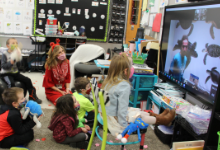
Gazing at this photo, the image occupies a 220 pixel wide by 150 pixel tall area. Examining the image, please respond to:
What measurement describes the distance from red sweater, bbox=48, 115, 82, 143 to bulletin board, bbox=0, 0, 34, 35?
3544 millimetres

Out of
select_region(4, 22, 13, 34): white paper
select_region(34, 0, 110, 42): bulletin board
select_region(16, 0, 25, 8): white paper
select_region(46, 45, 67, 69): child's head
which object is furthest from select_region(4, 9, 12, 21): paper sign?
select_region(46, 45, 67, 69): child's head

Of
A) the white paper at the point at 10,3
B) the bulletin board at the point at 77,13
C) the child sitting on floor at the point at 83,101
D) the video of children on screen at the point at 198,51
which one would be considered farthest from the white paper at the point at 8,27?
the video of children on screen at the point at 198,51

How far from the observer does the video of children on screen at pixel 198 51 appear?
1.67 metres

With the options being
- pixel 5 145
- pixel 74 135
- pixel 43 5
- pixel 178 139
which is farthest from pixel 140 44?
pixel 43 5

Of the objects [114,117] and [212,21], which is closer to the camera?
[114,117]

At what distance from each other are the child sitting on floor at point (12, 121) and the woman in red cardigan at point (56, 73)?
3.36ft

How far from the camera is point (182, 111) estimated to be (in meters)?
1.84

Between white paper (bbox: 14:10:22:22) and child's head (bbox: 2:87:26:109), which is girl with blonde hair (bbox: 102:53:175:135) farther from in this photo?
white paper (bbox: 14:10:22:22)

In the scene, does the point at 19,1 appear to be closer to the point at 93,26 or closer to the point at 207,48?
the point at 93,26

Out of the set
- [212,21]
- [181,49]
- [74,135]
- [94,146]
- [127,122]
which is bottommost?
[94,146]

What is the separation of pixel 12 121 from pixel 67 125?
0.48 metres

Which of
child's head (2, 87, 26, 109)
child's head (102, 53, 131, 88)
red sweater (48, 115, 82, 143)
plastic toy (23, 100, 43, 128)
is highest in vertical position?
child's head (102, 53, 131, 88)

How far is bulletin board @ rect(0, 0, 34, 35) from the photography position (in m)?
4.55

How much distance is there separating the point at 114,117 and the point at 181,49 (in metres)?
1.16
